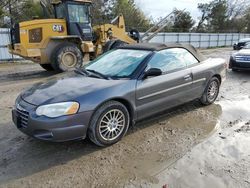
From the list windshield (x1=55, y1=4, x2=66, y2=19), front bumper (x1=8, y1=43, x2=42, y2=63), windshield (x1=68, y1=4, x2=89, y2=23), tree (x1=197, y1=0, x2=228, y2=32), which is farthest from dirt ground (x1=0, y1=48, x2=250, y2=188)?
tree (x1=197, y1=0, x2=228, y2=32)

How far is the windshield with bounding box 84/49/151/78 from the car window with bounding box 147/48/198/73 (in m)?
0.20

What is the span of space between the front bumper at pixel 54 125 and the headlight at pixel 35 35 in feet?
22.2

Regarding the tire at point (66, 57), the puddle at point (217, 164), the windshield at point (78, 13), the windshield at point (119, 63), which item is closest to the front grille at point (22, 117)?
the windshield at point (119, 63)

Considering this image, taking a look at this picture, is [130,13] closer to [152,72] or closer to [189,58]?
[189,58]

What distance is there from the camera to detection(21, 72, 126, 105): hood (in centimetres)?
364

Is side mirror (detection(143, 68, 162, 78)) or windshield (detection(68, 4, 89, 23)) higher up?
windshield (detection(68, 4, 89, 23))

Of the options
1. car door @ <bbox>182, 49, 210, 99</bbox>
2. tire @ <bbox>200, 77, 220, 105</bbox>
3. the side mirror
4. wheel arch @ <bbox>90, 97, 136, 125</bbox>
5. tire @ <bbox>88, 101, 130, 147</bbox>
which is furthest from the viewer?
tire @ <bbox>200, 77, 220, 105</bbox>

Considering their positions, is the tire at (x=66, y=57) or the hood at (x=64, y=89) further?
the tire at (x=66, y=57)

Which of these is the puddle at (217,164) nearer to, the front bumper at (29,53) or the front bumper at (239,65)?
the front bumper at (239,65)

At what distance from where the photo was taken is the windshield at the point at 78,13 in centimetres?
1038

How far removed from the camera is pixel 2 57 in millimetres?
15258

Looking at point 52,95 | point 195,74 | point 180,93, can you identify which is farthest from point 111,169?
point 195,74

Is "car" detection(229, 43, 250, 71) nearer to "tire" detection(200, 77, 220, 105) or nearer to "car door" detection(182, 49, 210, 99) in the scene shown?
"tire" detection(200, 77, 220, 105)

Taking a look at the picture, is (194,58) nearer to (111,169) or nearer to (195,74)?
(195,74)
